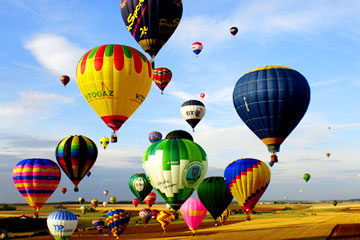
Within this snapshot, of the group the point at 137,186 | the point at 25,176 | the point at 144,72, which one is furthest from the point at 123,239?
the point at 144,72

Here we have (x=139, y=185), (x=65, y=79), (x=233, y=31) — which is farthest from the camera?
(x=139, y=185)

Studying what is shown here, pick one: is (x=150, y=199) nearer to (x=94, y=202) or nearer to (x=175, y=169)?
(x=94, y=202)

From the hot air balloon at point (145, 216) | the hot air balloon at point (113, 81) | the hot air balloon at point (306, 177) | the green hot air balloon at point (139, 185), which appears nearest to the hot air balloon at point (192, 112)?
the green hot air balloon at point (139, 185)

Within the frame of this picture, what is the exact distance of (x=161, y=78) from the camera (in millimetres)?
48156

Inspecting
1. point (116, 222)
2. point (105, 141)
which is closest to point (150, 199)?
point (105, 141)

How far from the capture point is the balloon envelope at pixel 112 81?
26812 millimetres

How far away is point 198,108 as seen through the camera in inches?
2031

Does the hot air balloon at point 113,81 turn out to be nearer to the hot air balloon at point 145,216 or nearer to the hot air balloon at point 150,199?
the hot air balloon at point 145,216

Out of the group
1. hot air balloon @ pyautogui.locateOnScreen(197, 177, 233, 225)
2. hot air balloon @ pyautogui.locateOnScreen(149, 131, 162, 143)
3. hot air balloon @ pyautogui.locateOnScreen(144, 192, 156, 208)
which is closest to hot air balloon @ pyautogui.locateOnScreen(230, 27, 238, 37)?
hot air balloon @ pyautogui.locateOnScreen(197, 177, 233, 225)

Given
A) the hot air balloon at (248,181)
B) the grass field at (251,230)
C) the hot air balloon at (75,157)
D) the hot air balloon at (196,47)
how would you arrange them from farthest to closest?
the hot air balloon at (196,47), the grass field at (251,230), the hot air balloon at (75,157), the hot air balloon at (248,181)

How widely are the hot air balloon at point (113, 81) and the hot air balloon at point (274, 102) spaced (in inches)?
361

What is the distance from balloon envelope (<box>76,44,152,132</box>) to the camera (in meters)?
26.8

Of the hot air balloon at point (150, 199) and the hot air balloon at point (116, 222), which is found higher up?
the hot air balloon at point (150, 199)

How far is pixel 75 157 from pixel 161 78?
49.5 ft
